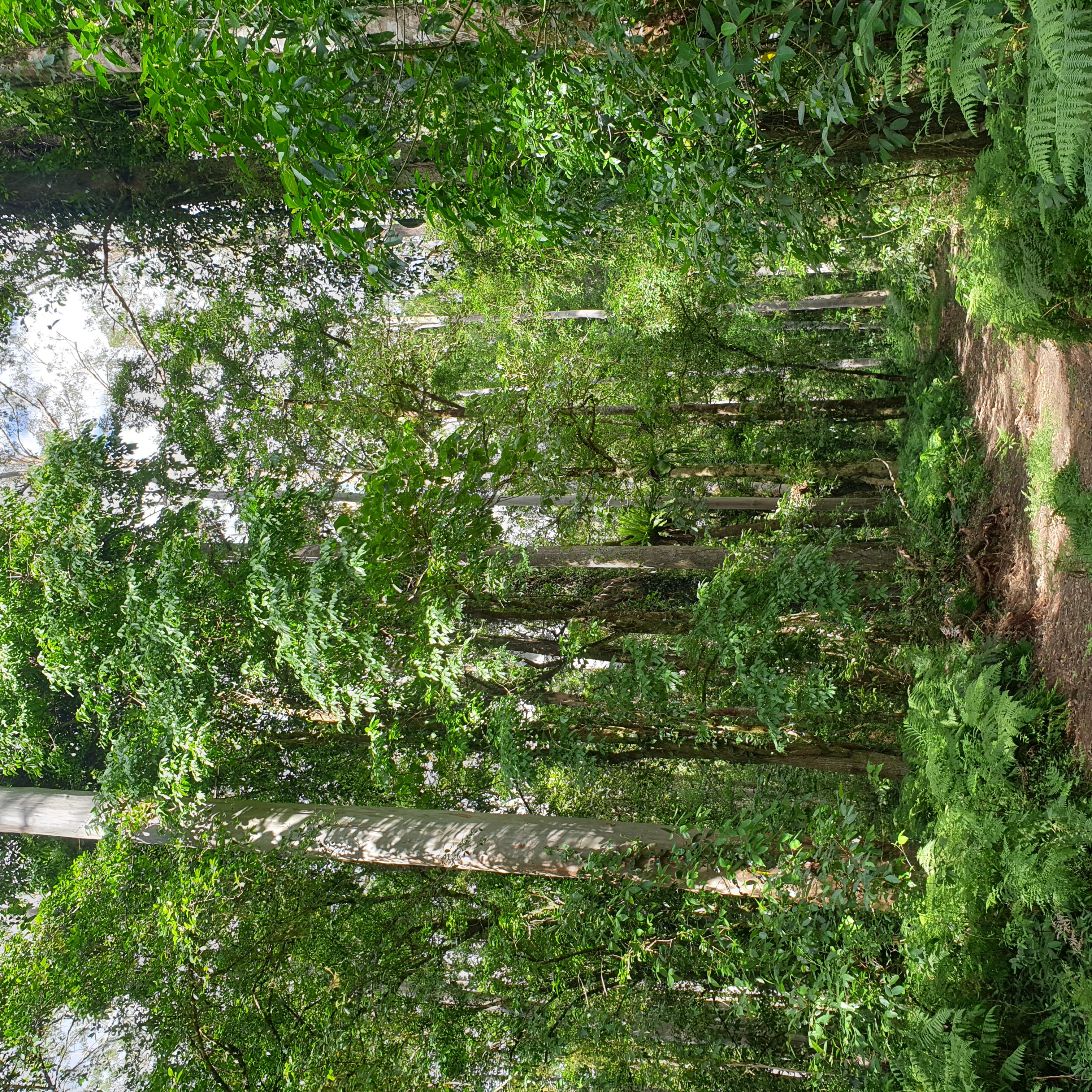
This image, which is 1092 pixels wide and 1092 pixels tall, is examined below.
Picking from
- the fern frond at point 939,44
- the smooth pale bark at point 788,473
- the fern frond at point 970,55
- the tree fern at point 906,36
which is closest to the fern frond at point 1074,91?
the fern frond at point 970,55

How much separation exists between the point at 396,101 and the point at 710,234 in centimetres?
224

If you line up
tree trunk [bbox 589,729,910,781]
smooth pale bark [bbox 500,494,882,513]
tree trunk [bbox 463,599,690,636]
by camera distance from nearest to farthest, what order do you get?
tree trunk [bbox 589,729,910,781] → tree trunk [bbox 463,599,690,636] → smooth pale bark [bbox 500,494,882,513]

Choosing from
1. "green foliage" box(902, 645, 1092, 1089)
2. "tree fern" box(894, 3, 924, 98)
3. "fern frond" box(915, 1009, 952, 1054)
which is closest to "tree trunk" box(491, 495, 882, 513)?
"green foliage" box(902, 645, 1092, 1089)

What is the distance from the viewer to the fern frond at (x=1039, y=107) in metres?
3.06

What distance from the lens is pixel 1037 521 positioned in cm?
628

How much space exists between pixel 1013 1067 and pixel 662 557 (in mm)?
5499

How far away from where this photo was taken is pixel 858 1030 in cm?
566

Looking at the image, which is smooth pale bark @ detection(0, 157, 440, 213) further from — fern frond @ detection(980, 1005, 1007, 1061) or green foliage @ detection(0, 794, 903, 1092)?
fern frond @ detection(980, 1005, 1007, 1061)

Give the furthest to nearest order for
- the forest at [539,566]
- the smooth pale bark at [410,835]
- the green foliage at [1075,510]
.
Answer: the smooth pale bark at [410,835], the green foliage at [1075,510], the forest at [539,566]

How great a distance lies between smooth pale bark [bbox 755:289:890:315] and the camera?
49.4ft

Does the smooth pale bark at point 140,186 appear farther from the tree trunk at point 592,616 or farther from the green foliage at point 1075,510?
the green foliage at point 1075,510

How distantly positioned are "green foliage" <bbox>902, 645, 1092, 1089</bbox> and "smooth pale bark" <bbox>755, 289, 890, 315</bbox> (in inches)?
385

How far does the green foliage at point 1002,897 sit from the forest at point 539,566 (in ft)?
0.13

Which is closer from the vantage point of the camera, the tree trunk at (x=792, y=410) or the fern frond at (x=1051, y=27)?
the fern frond at (x=1051, y=27)
